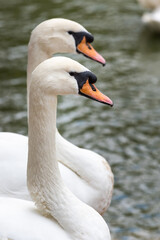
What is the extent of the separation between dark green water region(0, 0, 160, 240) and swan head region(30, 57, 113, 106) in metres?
1.79

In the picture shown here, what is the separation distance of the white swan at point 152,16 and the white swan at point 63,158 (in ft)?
17.9

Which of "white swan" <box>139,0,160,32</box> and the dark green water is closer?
the dark green water

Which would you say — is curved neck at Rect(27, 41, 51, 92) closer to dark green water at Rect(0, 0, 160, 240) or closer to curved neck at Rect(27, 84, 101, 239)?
curved neck at Rect(27, 84, 101, 239)

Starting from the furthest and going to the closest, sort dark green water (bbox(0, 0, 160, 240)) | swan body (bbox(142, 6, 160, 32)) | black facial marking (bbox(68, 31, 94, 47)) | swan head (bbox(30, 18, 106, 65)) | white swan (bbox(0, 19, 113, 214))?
swan body (bbox(142, 6, 160, 32)), dark green water (bbox(0, 0, 160, 240)), black facial marking (bbox(68, 31, 94, 47)), swan head (bbox(30, 18, 106, 65)), white swan (bbox(0, 19, 113, 214))

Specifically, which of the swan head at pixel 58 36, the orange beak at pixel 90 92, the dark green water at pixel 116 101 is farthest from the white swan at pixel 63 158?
the orange beak at pixel 90 92

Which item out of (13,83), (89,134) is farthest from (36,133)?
(13,83)

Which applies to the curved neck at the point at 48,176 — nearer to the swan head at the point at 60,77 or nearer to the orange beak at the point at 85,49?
the swan head at the point at 60,77

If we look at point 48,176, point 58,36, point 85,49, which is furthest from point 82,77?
point 85,49

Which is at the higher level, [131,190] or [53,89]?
[53,89]

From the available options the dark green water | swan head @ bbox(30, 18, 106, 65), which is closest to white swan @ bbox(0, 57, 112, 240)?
swan head @ bbox(30, 18, 106, 65)

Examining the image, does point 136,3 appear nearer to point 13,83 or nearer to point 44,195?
point 13,83

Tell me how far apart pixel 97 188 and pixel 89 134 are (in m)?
2.16

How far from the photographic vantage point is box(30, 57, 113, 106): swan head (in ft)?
9.60

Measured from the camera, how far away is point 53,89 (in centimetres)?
295
